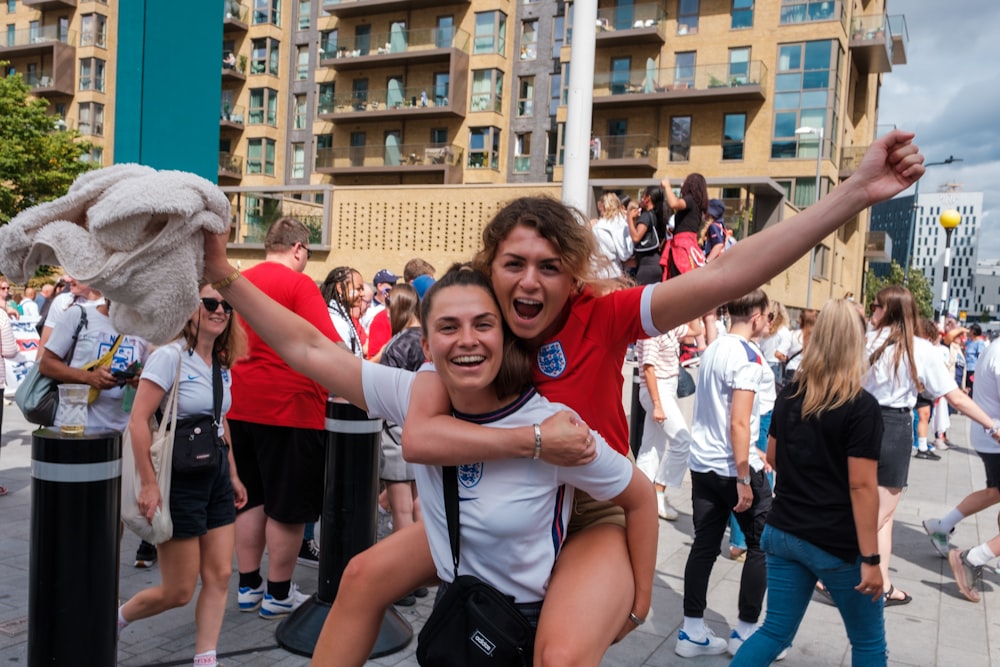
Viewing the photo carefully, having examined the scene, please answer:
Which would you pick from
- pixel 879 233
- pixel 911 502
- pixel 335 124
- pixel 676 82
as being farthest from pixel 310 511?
pixel 879 233

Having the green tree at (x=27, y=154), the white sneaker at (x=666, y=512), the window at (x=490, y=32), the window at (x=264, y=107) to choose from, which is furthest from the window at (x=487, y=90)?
the white sneaker at (x=666, y=512)

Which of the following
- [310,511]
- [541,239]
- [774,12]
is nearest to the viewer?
[541,239]

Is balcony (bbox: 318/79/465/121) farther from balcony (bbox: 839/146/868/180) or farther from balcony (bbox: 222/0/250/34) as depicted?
balcony (bbox: 839/146/868/180)

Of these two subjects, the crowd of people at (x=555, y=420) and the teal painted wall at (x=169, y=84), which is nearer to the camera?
the crowd of people at (x=555, y=420)

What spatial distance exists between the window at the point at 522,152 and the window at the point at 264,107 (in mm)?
16145

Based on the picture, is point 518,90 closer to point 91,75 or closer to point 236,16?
point 236,16

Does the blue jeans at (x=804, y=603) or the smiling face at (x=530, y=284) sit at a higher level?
the smiling face at (x=530, y=284)

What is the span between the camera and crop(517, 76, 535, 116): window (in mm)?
43531

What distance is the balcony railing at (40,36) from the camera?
168ft

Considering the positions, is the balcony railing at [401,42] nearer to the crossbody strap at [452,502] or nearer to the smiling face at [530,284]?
the smiling face at [530,284]

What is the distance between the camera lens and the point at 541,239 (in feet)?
7.91

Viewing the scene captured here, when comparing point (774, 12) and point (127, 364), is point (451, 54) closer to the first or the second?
point (774, 12)

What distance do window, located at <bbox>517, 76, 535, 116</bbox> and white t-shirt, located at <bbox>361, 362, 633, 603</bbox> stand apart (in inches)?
1682

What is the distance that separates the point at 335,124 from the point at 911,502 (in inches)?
1651
